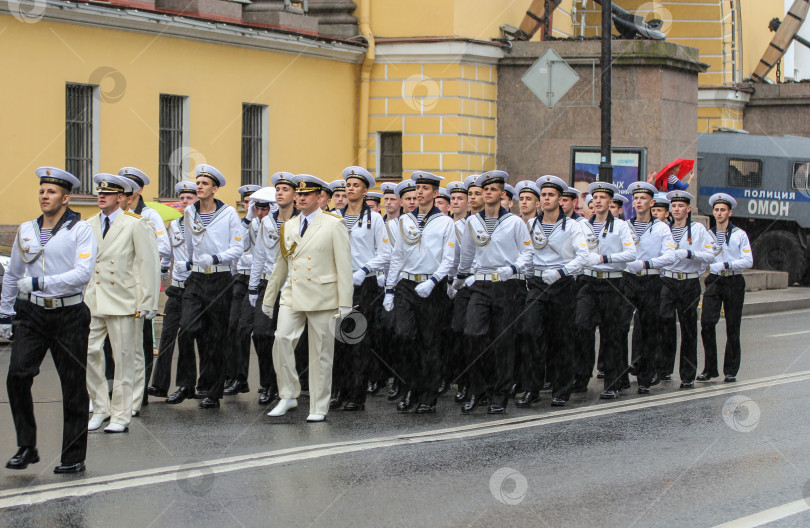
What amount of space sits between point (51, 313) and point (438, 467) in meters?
2.63

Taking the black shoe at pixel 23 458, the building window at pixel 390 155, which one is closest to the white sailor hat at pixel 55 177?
the black shoe at pixel 23 458

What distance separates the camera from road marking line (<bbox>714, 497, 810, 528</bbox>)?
22.7 feet

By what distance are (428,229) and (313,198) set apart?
113cm

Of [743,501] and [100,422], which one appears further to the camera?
[100,422]

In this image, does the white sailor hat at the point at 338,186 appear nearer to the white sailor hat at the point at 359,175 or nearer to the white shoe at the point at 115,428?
the white sailor hat at the point at 359,175

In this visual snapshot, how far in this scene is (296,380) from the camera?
1047cm

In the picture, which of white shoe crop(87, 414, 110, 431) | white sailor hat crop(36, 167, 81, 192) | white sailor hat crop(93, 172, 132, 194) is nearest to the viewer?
white sailor hat crop(36, 167, 81, 192)

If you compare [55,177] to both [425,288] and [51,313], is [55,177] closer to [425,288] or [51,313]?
[51,313]

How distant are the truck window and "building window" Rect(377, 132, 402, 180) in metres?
9.16

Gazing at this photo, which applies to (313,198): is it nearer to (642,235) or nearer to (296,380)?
(296,380)

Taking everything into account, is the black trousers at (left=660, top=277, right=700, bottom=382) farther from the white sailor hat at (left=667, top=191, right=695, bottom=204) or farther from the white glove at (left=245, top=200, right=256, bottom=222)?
the white glove at (left=245, top=200, right=256, bottom=222)

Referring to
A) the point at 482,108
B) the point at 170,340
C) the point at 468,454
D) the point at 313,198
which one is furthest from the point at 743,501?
the point at 482,108

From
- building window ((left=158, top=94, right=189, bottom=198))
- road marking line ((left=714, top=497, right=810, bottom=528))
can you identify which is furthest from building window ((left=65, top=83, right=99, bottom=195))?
road marking line ((left=714, top=497, right=810, bottom=528))

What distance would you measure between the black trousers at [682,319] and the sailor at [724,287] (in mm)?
265
